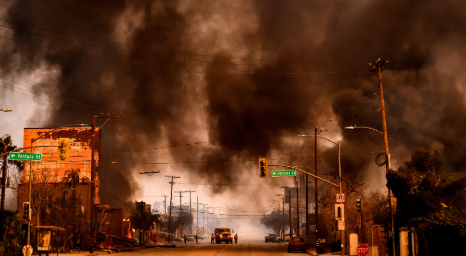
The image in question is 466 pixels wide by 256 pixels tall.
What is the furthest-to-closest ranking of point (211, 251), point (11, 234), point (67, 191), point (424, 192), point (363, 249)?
point (67, 191) → point (211, 251) → point (11, 234) → point (424, 192) → point (363, 249)

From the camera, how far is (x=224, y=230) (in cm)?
8488

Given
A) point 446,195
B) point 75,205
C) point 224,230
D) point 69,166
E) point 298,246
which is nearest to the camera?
point 446,195

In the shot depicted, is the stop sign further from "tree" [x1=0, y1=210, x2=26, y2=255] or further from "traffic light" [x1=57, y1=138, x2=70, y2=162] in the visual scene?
"tree" [x1=0, y1=210, x2=26, y2=255]

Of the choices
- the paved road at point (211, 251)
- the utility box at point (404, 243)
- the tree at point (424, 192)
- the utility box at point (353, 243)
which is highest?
the tree at point (424, 192)

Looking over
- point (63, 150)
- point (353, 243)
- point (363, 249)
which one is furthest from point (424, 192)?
point (63, 150)

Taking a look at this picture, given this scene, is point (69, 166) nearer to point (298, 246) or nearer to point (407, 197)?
point (298, 246)

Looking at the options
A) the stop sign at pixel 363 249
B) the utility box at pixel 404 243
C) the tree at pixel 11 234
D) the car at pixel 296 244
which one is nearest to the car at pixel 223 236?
the car at pixel 296 244

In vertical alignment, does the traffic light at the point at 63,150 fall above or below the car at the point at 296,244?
above

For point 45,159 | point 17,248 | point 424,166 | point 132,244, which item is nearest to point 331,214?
point 132,244

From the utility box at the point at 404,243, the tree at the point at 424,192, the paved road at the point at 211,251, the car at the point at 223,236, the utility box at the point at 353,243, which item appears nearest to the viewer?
the utility box at the point at 404,243

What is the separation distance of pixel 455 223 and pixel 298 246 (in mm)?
28138

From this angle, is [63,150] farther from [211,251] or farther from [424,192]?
[211,251]

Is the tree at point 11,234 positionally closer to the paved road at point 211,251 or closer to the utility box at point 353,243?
the paved road at point 211,251

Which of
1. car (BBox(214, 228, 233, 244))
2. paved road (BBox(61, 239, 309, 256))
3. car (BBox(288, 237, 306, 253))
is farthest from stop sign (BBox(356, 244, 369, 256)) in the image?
car (BBox(214, 228, 233, 244))
